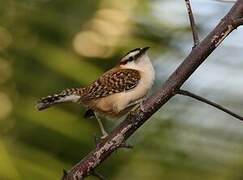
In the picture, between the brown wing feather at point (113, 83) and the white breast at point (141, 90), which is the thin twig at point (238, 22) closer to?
the white breast at point (141, 90)

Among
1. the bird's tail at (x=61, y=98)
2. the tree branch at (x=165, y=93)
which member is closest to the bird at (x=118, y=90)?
the bird's tail at (x=61, y=98)

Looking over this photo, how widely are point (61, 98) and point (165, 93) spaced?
1.95ft

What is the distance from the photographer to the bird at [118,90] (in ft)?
5.43

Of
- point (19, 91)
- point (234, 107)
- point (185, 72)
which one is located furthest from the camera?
point (19, 91)

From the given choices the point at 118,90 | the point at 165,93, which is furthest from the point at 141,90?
the point at 165,93

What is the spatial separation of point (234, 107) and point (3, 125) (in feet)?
1.26

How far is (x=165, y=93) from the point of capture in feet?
3.38

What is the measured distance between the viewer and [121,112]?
5.55 ft

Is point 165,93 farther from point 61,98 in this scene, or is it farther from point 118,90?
point 118,90

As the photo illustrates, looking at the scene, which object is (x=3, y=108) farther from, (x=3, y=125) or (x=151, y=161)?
(x=151, y=161)

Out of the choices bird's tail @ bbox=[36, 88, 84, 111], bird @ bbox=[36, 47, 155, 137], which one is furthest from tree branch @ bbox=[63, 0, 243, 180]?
bird @ bbox=[36, 47, 155, 137]

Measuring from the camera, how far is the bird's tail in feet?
4.72

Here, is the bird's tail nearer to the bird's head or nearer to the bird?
the bird

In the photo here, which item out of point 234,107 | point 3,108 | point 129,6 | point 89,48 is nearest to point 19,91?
point 3,108
